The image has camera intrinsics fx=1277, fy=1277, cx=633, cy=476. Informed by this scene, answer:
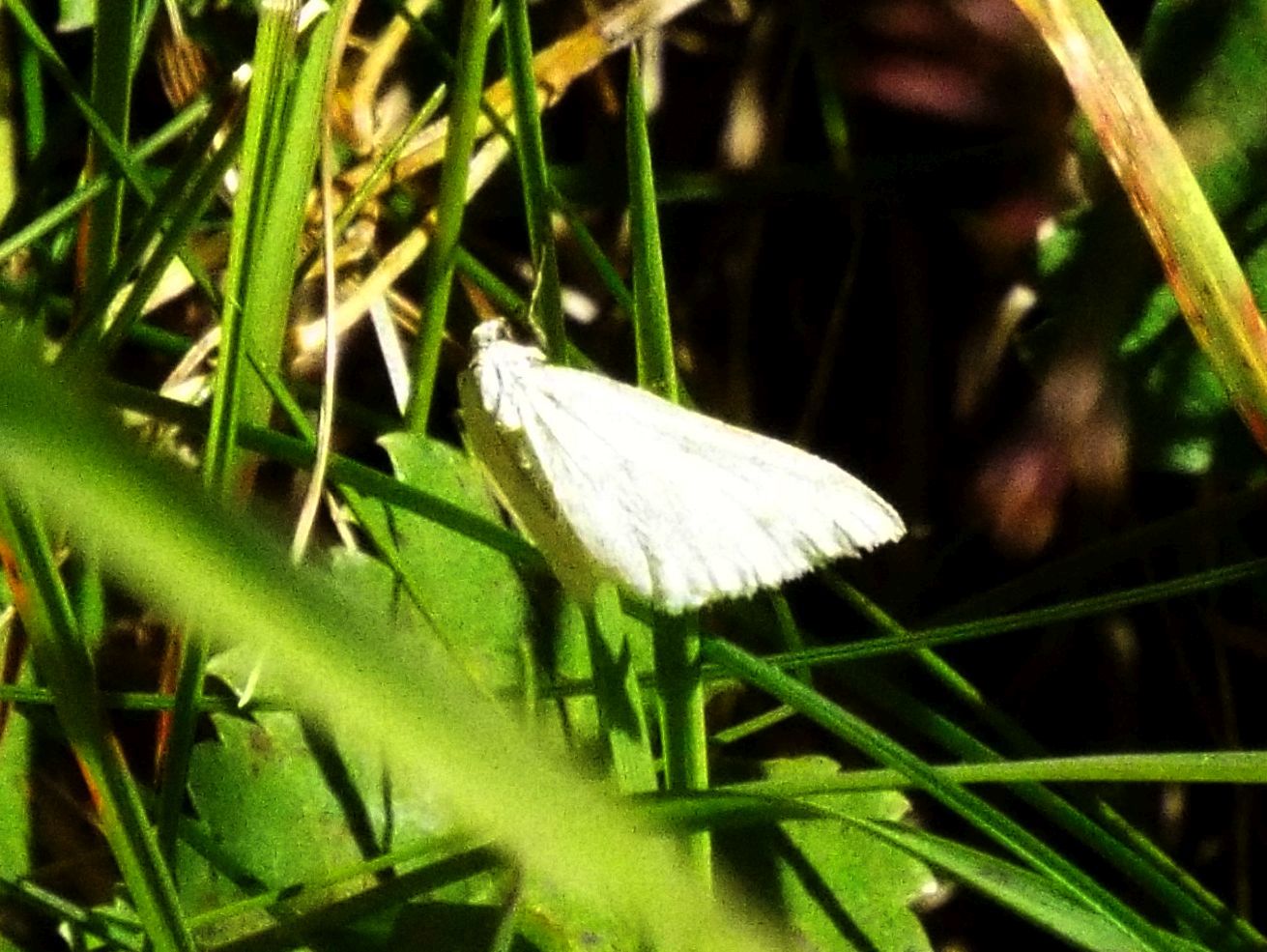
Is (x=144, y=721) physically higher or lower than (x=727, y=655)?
lower

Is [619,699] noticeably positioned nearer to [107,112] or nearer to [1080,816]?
[1080,816]

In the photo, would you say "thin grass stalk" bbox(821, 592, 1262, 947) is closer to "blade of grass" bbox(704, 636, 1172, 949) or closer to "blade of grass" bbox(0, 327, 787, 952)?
"blade of grass" bbox(704, 636, 1172, 949)

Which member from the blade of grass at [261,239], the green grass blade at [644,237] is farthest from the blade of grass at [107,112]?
the green grass blade at [644,237]

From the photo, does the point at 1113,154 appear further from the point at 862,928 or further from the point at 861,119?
the point at 862,928

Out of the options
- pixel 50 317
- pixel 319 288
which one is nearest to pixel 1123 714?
pixel 319 288

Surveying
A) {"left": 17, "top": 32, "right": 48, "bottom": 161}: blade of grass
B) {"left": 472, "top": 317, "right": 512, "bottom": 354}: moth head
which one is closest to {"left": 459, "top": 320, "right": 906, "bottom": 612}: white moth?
{"left": 472, "top": 317, "right": 512, "bottom": 354}: moth head

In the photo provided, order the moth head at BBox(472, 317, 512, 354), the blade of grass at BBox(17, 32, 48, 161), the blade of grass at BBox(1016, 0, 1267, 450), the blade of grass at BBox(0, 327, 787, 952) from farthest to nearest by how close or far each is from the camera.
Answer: the blade of grass at BBox(17, 32, 48, 161) → the moth head at BBox(472, 317, 512, 354) → the blade of grass at BBox(1016, 0, 1267, 450) → the blade of grass at BBox(0, 327, 787, 952)
